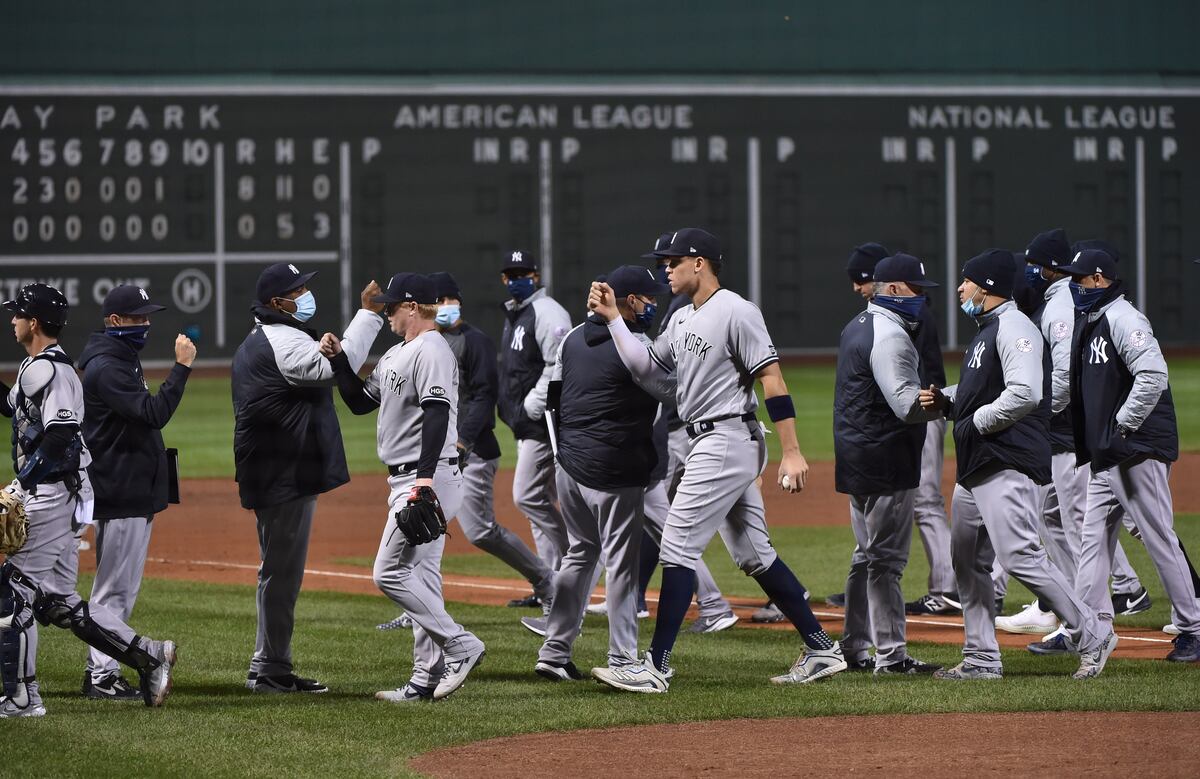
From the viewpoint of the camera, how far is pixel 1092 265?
6.86 metres

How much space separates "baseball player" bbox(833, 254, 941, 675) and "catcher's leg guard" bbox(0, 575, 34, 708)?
3.16m

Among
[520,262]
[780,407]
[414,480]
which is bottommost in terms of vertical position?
[414,480]

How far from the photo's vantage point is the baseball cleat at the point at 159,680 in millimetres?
6023

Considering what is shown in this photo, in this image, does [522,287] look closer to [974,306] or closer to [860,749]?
Answer: [974,306]

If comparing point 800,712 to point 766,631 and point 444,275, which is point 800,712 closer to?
point 766,631

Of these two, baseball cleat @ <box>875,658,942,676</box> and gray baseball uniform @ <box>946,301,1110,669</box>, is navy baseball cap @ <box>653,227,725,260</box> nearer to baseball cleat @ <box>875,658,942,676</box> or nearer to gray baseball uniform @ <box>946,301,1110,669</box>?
gray baseball uniform @ <box>946,301,1110,669</box>

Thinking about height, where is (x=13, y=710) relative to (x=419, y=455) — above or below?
below

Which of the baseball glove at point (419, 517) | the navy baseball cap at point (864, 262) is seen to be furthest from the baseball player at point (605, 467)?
the navy baseball cap at point (864, 262)

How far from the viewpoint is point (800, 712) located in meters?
5.86

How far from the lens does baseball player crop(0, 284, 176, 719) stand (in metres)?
5.78

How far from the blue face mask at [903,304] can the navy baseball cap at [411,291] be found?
182 cm

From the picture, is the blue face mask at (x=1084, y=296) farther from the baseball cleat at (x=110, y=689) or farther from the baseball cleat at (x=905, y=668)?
the baseball cleat at (x=110, y=689)

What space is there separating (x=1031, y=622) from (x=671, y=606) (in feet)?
8.27

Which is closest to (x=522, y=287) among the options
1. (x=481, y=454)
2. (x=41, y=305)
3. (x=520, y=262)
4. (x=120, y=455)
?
(x=520, y=262)
